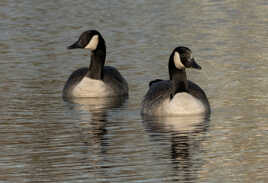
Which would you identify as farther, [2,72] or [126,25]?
[126,25]

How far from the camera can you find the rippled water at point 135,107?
16391mm

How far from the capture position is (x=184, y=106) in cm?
2166

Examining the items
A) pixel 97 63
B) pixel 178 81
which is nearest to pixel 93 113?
pixel 178 81

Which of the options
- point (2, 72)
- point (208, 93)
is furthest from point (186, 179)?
point (2, 72)

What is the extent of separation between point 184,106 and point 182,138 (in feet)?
8.55

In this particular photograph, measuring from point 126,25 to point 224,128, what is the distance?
2167 centimetres

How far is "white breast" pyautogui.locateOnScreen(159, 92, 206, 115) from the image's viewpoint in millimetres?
21656

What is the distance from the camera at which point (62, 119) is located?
21.9 metres

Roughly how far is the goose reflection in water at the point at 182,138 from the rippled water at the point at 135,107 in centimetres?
2

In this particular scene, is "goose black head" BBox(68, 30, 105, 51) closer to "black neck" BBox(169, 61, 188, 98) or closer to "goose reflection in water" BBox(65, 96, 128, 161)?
"goose reflection in water" BBox(65, 96, 128, 161)

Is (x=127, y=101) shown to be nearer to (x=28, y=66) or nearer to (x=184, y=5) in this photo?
(x=28, y=66)

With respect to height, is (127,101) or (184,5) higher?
(127,101)

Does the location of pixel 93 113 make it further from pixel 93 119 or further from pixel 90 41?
pixel 90 41

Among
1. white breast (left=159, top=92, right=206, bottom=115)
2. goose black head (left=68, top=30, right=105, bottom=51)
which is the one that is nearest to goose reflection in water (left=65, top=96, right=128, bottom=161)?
white breast (left=159, top=92, right=206, bottom=115)
